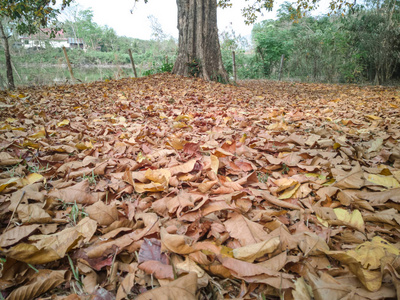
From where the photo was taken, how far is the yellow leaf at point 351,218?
79 centimetres

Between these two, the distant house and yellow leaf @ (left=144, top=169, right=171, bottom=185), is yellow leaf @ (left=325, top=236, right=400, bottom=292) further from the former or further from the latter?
the distant house

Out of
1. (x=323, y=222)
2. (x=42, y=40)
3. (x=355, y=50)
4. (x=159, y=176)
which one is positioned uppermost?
(x=42, y=40)

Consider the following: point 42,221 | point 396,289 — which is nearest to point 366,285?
point 396,289

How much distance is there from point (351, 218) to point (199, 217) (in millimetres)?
584

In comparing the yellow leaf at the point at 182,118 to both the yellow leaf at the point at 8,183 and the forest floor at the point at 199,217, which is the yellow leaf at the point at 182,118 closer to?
the forest floor at the point at 199,217

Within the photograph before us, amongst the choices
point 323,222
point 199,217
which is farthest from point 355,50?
point 199,217

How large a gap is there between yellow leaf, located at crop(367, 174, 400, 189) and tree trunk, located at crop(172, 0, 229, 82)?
15.6ft

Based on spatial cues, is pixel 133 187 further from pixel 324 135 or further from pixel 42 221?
pixel 324 135

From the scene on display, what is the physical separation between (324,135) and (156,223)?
1.46 meters

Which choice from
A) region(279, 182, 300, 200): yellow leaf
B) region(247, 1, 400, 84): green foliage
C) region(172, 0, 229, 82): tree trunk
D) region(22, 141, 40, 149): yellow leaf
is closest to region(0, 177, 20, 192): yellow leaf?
region(22, 141, 40, 149): yellow leaf

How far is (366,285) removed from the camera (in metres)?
0.55

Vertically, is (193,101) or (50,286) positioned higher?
(193,101)

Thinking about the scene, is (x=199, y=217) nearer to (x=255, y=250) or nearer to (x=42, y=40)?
(x=255, y=250)

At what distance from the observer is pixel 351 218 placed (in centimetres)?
82
